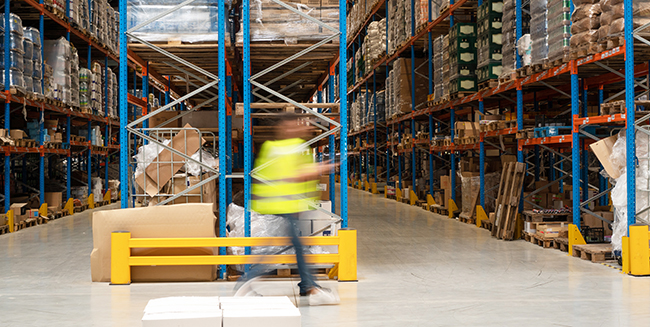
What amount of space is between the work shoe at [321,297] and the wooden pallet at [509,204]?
16.4 feet

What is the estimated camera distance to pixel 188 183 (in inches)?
284

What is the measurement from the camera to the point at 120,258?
615 centimetres

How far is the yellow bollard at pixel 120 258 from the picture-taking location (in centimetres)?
610

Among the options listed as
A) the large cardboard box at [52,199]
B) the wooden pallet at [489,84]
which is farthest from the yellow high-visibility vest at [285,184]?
the large cardboard box at [52,199]

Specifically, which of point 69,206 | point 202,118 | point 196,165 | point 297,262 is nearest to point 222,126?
point 196,165

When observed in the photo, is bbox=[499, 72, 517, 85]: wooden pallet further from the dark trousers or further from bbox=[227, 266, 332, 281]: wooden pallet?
the dark trousers

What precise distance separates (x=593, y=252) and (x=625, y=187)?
2.86 ft

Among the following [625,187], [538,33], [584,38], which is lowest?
[625,187]

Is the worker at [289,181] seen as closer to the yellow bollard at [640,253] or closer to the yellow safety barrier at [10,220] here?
the yellow bollard at [640,253]

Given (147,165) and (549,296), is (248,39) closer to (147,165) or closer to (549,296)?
(147,165)

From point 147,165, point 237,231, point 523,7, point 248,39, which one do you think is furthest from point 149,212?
point 523,7

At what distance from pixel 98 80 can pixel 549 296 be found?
577 inches

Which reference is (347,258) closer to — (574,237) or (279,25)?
(279,25)

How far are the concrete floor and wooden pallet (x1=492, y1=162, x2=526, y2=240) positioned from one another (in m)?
0.45
